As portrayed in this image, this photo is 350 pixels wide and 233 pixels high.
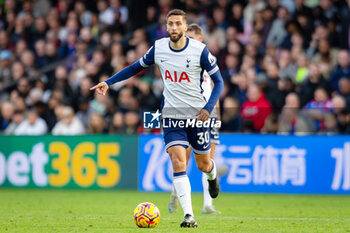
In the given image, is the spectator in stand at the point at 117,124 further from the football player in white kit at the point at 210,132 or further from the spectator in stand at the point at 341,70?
the football player in white kit at the point at 210,132

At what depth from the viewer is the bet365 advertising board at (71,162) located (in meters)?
15.0

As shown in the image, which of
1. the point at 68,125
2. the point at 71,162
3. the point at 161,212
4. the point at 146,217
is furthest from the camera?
the point at 68,125

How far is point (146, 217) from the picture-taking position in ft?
25.6

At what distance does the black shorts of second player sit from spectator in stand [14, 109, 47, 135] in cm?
825

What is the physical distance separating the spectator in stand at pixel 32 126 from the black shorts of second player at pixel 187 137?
27.1ft

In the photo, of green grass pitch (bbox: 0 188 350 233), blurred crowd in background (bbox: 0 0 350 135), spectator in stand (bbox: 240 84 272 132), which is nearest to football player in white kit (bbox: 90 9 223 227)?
green grass pitch (bbox: 0 188 350 233)

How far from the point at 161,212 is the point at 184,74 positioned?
9.00ft

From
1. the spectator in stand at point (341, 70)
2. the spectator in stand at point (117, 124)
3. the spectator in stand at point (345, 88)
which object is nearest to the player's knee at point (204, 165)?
the spectator in stand at point (345, 88)

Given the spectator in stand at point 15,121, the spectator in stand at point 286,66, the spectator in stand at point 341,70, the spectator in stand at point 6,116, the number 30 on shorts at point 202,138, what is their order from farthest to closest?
the spectator in stand at point 6,116
the spectator in stand at point 15,121
the spectator in stand at point 286,66
the spectator in stand at point 341,70
the number 30 on shorts at point 202,138

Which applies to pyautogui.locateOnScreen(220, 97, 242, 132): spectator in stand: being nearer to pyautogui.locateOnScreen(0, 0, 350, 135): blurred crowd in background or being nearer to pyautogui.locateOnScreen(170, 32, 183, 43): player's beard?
pyautogui.locateOnScreen(0, 0, 350, 135): blurred crowd in background

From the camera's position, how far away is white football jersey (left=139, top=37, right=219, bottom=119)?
803cm

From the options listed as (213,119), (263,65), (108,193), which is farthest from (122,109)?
(213,119)

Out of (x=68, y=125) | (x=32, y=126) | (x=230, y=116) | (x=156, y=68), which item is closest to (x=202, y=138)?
(x=230, y=116)

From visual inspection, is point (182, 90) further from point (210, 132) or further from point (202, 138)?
point (210, 132)
